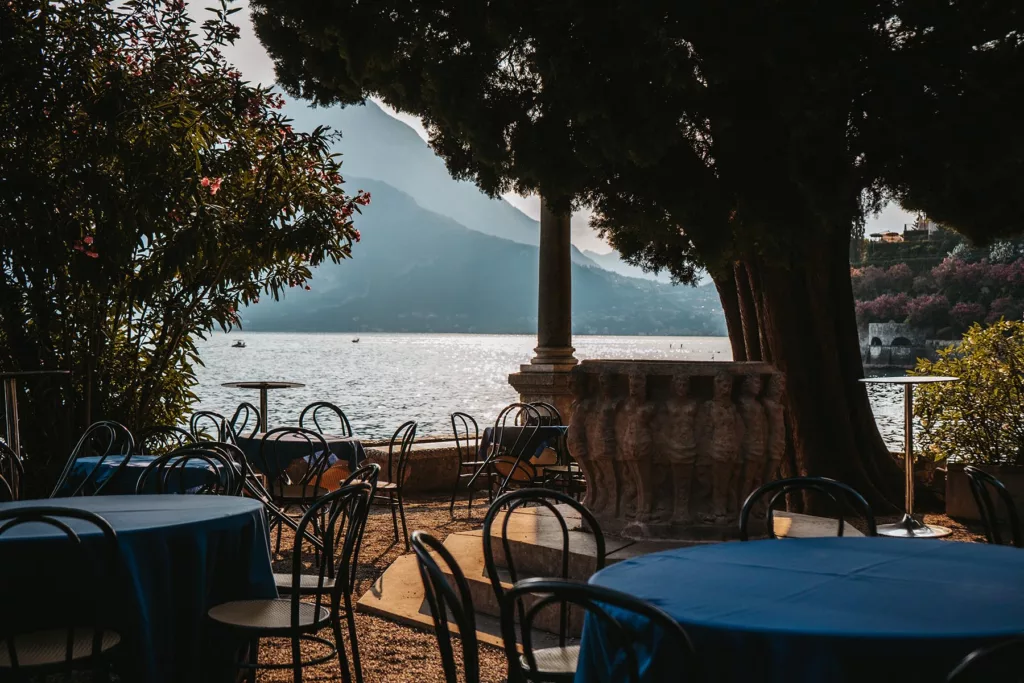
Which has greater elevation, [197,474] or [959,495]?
[197,474]

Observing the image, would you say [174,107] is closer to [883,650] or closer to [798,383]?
[798,383]

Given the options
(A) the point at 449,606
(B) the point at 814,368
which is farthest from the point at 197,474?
(B) the point at 814,368

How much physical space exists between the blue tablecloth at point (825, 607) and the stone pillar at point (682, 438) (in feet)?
5.83

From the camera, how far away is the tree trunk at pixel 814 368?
7.21 m

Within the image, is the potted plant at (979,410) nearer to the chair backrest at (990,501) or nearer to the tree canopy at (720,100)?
the tree canopy at (720,100)

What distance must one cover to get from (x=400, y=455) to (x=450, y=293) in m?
136

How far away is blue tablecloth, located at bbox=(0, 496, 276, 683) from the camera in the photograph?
286 cm

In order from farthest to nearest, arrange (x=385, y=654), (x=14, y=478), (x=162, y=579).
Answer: (x=14, y=478) < (x=385, y=654) < (x=162, y=579)

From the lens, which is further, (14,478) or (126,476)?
(126,476)

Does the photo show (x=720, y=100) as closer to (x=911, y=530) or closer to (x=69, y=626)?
(x=911, y=530)

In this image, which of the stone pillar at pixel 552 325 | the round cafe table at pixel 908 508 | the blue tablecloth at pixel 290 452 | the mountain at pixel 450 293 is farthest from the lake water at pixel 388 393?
the mountain at pixel 450 293

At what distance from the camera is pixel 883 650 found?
1785 millimetres

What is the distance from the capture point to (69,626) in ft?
8.75

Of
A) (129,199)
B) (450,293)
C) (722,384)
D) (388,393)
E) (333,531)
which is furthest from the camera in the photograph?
(450,293)
